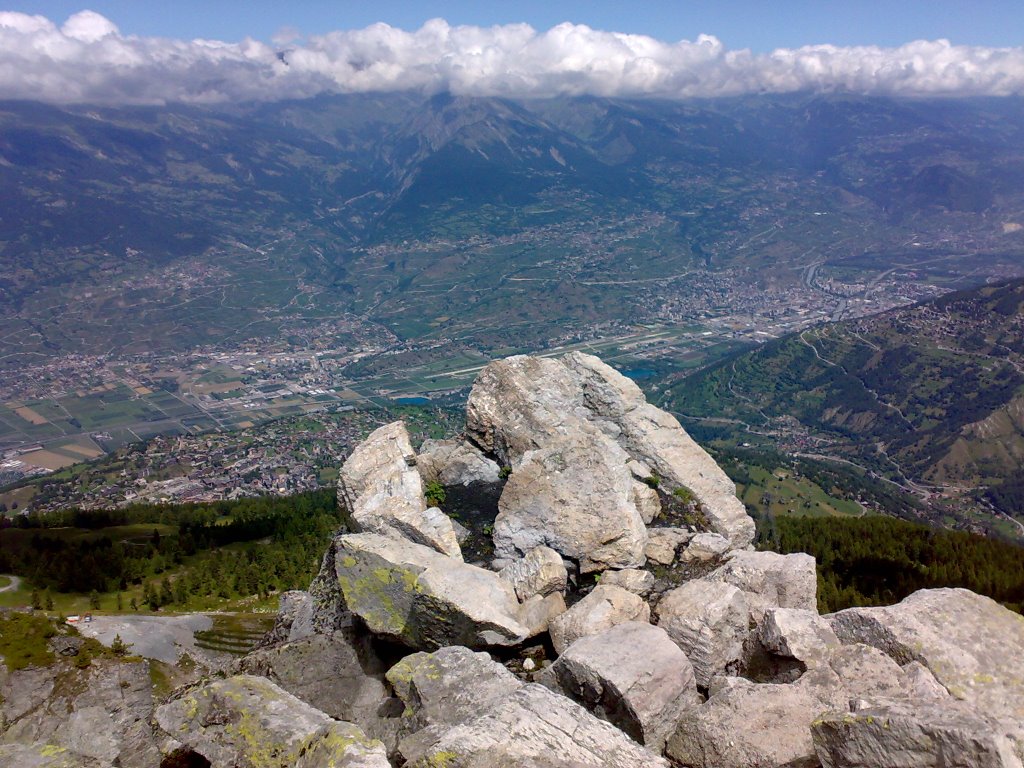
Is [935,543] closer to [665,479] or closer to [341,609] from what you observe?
[665,479]

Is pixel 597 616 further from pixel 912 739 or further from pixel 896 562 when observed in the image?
pixel 896 562

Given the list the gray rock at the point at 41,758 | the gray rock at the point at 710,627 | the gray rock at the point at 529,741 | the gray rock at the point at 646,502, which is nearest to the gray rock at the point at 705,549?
the gray rock at the point at 646,502

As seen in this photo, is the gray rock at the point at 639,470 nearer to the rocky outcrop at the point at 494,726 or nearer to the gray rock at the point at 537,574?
the gray rock at the point at 537,574

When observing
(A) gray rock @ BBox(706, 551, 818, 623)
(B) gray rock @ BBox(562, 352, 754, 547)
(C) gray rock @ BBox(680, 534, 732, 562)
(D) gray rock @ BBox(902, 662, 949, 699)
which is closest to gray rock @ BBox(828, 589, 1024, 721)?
(D) gray rock @ BBox(902, 662, 949, 699)

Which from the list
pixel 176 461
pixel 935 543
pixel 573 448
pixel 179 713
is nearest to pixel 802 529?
pixel 935 543

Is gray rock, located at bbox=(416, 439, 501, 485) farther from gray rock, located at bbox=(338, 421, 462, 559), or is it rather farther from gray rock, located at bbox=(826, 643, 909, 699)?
gray rock, located at bbox=(826, 643, 909, 699)

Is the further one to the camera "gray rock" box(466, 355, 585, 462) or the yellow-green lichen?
"gray rock" box(466, 355, 585, 462)

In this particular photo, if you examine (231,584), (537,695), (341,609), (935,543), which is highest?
(537,695)
